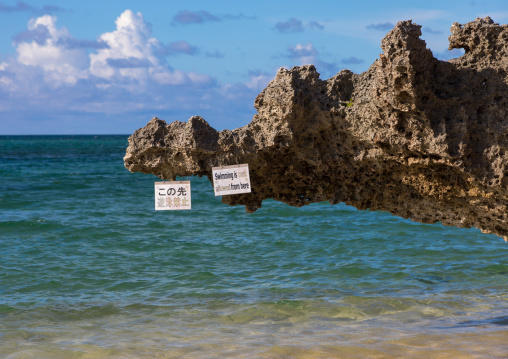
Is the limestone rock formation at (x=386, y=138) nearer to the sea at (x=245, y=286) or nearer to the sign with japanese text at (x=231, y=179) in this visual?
the sign with japanese text at (x=231, y=179)

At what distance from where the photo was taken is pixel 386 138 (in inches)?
167

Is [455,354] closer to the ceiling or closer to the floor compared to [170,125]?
closer to the floor

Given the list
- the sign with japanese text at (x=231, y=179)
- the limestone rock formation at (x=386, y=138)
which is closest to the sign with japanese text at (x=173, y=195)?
the limestone rock formation at (x=386, y=138)

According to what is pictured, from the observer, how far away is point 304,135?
14.8ft

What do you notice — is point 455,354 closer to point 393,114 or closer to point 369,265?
point 393,114

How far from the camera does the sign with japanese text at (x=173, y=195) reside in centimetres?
482

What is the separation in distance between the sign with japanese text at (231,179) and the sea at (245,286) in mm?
1508

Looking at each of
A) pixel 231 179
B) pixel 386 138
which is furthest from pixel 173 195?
pixel 386 138

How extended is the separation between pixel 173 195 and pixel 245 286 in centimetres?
295

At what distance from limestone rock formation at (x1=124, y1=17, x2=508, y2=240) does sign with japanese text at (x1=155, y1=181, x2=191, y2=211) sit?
94 mm

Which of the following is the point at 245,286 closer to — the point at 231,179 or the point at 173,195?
the point at 173,195

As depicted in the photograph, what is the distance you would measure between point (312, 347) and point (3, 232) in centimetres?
815

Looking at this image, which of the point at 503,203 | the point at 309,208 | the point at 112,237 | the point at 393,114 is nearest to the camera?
the point at 393,114

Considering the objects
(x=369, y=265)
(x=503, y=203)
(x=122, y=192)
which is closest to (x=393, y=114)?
(x=503, y=203)
